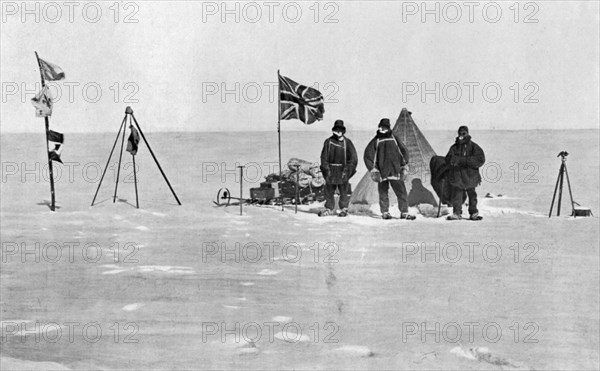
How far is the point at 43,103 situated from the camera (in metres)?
5.16

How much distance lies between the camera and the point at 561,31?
4.98m

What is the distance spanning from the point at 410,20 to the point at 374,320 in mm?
2239

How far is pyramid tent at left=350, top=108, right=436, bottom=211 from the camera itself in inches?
209

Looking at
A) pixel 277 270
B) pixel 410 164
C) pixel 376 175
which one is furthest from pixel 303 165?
pixel 277 270

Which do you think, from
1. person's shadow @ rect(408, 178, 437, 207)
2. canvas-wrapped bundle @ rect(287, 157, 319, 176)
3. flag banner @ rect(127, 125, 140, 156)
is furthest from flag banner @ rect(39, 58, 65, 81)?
person's shadow @ rect(408, 178, 437, 207)

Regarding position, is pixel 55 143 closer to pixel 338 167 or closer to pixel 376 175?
pixel 338 167

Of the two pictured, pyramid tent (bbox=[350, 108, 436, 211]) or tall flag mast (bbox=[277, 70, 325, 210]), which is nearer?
tall flag mast (bbox=[277, 70, 325, 210])

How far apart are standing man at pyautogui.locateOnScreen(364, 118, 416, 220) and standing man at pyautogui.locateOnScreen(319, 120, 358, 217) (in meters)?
0.15

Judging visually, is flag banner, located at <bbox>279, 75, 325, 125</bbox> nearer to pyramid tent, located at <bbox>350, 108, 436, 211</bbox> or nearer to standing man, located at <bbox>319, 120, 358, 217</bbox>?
standing man, located at <bbox>319, 120, 358, 217</bbox>

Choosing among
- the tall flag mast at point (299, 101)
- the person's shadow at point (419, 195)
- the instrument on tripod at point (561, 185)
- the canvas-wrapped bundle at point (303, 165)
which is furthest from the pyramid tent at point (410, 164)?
the instrument on tripod at point (561, 185)

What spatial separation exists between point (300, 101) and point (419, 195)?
4.28 ft

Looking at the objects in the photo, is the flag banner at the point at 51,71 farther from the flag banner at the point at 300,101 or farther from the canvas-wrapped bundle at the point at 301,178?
the canvas-wrapped bundle at the point at 301,178

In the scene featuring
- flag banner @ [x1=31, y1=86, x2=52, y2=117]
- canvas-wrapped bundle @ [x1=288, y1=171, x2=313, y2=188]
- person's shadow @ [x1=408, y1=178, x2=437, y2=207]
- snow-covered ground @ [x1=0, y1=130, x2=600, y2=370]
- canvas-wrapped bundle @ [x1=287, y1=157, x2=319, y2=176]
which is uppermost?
flag banner @ [x1=31, y1=86, x2=52, y2=117]

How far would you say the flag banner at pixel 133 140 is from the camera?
17.1ft
